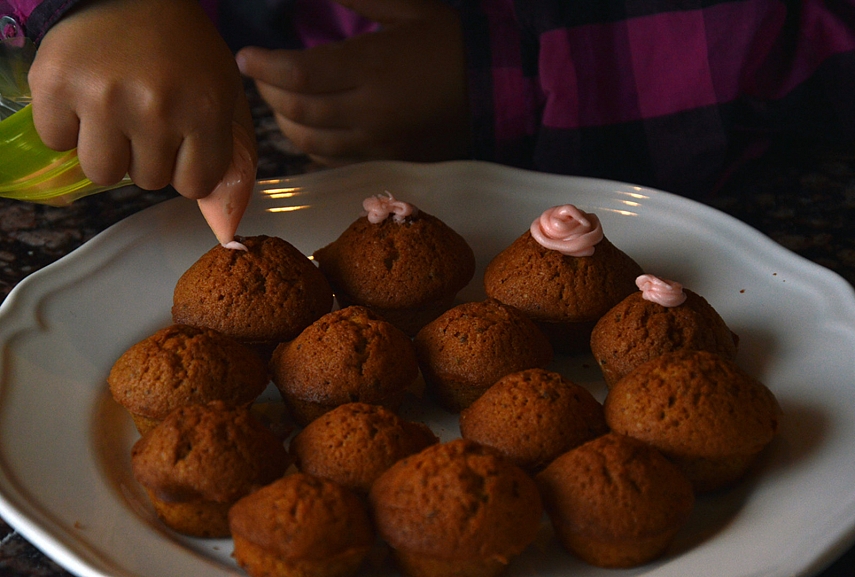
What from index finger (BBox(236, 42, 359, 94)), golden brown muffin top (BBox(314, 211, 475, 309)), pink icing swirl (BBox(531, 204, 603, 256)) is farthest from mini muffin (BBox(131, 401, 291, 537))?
index finger (BBox(236, 42, 359, 94))

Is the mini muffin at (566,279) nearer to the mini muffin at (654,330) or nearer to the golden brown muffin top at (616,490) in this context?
the mini muffin at (654,330)

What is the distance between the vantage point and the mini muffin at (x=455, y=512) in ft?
2.69

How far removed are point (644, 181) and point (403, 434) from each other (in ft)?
3.07

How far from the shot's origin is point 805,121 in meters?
1.73

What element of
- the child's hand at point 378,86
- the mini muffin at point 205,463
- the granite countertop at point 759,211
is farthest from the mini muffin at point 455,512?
the child's hand at point 378,86

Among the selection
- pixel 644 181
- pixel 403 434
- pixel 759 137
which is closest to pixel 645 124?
pixel 644 181

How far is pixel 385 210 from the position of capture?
1.30 meters

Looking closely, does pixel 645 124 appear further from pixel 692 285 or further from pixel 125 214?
pixel 125 214

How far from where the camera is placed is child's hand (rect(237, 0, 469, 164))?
1.65 meters

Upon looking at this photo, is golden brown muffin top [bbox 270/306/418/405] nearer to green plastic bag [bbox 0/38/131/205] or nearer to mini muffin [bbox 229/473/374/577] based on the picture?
mini muffin [bbox 229/473/374/577]

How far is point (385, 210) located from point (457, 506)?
0.57m

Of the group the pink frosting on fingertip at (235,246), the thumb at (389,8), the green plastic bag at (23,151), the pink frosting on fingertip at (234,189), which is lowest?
the pink frosting on fingertip at (235,246)

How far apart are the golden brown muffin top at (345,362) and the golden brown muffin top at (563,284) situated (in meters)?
0.20

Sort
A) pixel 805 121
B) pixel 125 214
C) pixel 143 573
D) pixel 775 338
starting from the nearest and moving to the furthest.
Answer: pixel 143 573 < pixel 775 338 < pixel 125 214 < pixel 805 121
